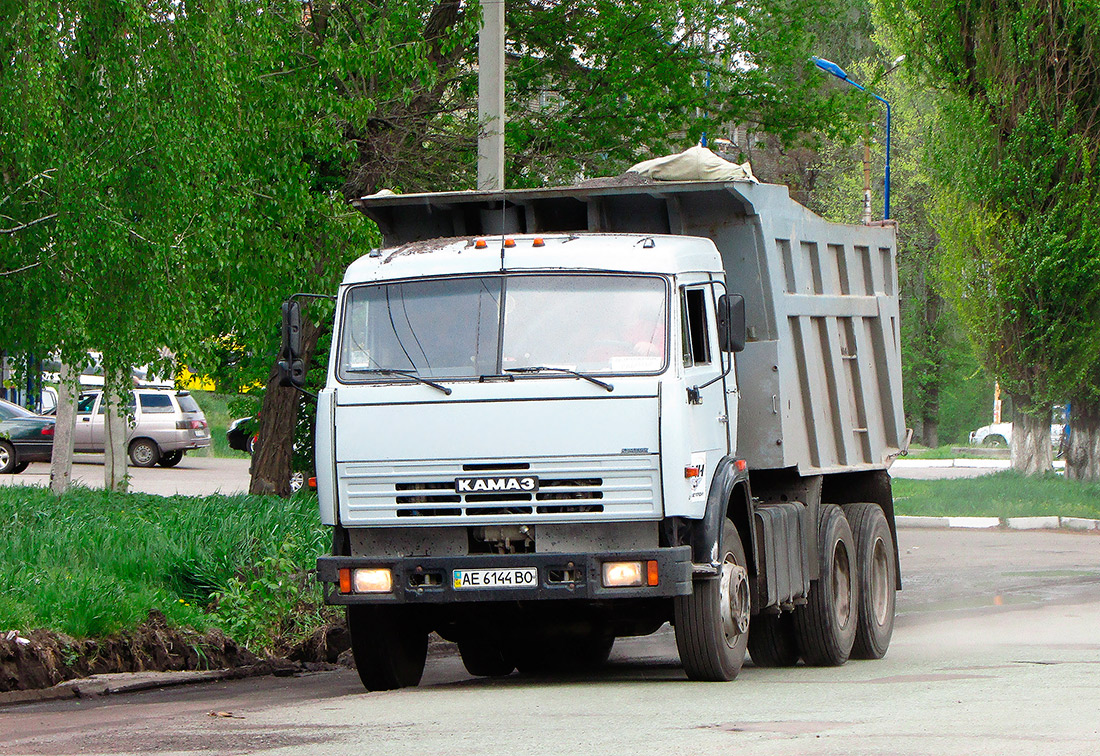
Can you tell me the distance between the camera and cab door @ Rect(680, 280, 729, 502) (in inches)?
349

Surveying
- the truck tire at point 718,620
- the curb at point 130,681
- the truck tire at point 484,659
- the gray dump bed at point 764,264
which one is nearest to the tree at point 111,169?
the gray dump bed at point 764,264

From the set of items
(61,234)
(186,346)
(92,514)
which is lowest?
(92,514)

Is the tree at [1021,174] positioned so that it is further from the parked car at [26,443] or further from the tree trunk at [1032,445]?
the parked car at [26,443]

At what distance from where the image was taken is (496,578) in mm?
8648

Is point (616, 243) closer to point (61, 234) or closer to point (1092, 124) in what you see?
point (61, 234)

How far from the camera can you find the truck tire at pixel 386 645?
9.38m

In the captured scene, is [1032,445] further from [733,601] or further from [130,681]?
[130,681]

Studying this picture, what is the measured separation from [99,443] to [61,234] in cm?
2822

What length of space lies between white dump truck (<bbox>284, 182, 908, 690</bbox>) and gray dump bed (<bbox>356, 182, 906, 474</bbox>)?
0.06 feet

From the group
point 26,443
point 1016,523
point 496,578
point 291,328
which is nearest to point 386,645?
point 496,578

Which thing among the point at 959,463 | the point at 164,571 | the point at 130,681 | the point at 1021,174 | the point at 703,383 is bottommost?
the point at 130,681

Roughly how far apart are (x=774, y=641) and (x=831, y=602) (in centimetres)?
48

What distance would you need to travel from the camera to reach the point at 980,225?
94.7 ft

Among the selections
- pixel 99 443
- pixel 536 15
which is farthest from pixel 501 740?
pixel 99 443
